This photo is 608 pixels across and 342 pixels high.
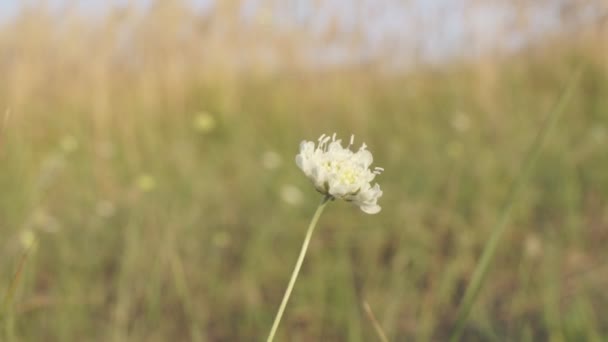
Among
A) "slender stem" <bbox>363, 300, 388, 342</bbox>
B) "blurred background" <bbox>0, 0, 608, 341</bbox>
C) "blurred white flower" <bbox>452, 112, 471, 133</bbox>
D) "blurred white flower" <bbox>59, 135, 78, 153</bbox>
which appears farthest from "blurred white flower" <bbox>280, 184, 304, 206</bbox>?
"slender stem" <bbox>363, 300, 388, 342</bbox>

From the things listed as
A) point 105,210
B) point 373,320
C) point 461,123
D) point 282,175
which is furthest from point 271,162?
point 373,320

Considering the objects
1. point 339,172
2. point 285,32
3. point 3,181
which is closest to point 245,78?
point 285,32

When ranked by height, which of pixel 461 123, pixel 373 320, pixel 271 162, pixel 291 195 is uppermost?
pixel 461 123

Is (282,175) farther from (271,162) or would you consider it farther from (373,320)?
(373,320)

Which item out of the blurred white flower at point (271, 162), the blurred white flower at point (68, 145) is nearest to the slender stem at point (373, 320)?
the blurred white flower at point (68, 145)

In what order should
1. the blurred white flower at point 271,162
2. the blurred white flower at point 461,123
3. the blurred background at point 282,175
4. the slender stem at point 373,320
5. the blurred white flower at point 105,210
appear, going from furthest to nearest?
the blurred white flower at point 461,123
the blurred white flower at point 271,162
the blurred white flower at point 105,210
the blurred background at point 282,175
the slender stem at point 373,320

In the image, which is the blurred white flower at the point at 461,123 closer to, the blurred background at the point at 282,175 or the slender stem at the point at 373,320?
the blurred background at the point at 282,175

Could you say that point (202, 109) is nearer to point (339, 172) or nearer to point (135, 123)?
point (135, 123)
